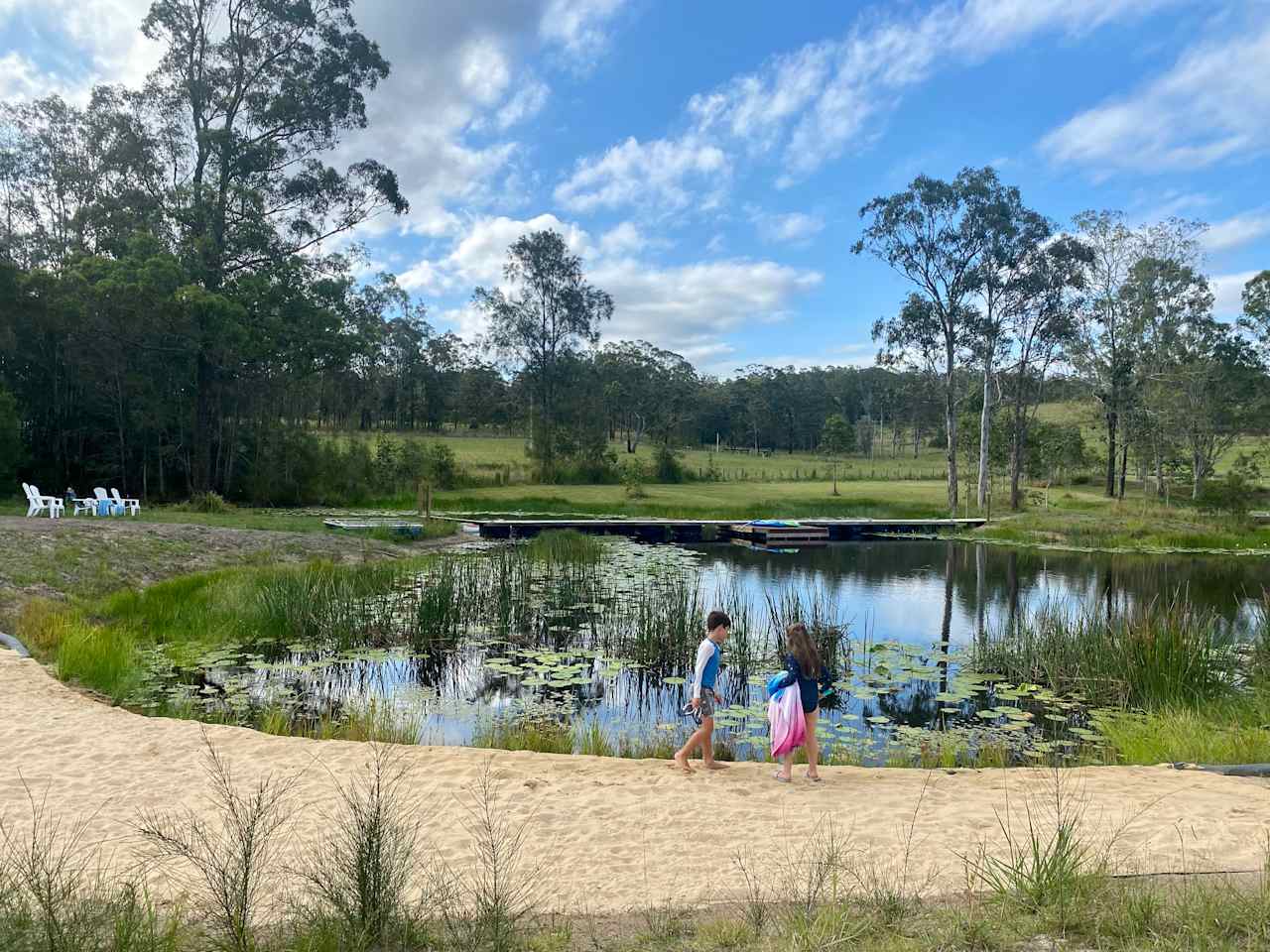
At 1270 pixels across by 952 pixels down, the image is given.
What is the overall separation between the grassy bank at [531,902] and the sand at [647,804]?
100mm

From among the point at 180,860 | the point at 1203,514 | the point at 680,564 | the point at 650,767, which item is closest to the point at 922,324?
the point at 1203,514

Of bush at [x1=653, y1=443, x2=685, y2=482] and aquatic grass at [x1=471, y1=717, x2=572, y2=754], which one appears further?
bush at [x1=653, y1=443, x2=685, y2=482]

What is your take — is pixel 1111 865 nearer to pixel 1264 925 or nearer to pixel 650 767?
pixel 1264 925

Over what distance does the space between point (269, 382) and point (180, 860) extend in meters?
27.0

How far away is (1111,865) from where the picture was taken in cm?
396

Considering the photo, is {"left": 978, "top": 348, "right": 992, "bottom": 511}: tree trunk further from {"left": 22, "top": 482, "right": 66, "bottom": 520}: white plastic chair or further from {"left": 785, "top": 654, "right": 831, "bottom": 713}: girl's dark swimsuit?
{"left": 22, "top": 482, "right": 66, "bottom": 520}: white plastic chair

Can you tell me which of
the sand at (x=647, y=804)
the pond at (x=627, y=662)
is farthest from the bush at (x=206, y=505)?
the sand at (x=647, y=804)

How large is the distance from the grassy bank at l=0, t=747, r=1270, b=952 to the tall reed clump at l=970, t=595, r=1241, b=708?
495 cm

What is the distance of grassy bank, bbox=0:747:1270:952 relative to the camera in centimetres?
305

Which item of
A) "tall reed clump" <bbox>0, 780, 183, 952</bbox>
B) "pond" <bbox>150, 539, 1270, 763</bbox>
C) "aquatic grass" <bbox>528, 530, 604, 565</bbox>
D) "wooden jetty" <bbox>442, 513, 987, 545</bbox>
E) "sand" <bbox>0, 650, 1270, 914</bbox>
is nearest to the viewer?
"tall reed clump" <bbox>0, 780, 183, 952</bbox>

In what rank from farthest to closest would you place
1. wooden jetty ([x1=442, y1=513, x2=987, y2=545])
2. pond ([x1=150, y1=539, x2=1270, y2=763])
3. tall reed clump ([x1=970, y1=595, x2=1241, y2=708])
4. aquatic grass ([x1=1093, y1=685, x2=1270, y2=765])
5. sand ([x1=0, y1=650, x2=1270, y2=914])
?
wooden jetty ([x1=442, y1=513, x2=987, y2=545]) < tall reed clump ([x1=970, y1=595, x2=1241, y2=708]) < pond ([x1=150, y1=539, x2=1270, y2=763]) < aquatic grass ([x1=1093, y1=685, x2=1270, y2=765]) < sand ([x1=0, y1=650, x2=1270, y2=914])

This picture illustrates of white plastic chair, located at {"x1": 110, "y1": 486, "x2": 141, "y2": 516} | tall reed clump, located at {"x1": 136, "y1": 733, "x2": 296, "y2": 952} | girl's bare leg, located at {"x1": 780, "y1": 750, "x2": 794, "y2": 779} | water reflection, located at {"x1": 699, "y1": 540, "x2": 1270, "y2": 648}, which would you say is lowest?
water reflection, located at {"x1": 699, "y1": 540, "x2": 1270, "y2": 648}

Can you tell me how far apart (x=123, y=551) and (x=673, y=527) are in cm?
1682

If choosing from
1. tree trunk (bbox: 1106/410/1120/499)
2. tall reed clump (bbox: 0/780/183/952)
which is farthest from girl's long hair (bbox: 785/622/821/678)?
tree trunk (bbox: 1106/410/1120/499)
